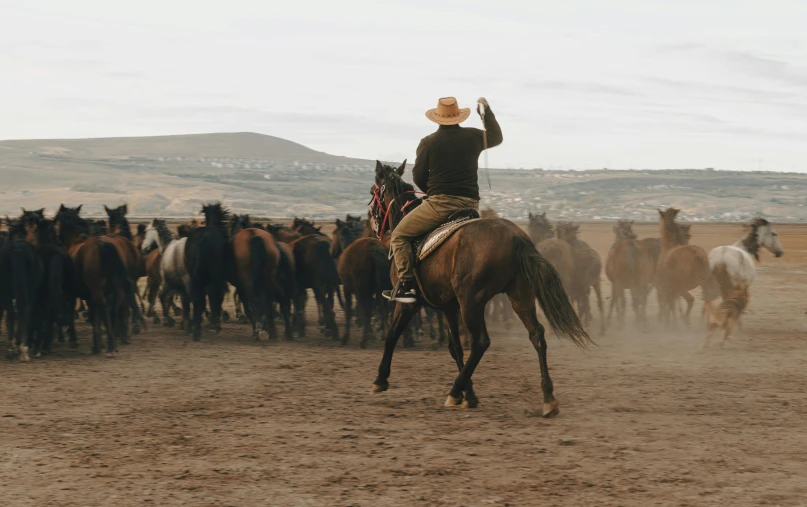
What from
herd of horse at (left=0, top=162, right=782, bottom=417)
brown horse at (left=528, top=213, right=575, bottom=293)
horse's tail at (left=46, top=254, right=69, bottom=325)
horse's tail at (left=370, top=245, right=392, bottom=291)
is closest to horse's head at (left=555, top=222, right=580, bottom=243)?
herd of horse at (left=0, top=162, right=782, bottom=417)

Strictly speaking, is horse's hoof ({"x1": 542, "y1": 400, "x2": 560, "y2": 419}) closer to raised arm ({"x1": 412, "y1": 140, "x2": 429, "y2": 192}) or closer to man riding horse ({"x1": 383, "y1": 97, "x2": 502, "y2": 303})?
man riding horse ({"x1": 383, "y1": 97, "x2": 502, "y2": 303})

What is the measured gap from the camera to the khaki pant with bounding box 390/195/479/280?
975 cm

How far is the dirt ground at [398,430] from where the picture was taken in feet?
21.2

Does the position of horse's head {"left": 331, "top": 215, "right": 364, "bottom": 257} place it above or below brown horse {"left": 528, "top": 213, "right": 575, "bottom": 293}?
above

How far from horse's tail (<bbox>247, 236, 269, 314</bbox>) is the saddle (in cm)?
627

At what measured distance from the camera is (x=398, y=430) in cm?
838

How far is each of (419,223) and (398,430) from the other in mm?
2368

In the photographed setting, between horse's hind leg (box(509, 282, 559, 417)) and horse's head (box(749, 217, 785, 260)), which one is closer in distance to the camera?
horse's hind leg (box(509, 282, 559, 417))

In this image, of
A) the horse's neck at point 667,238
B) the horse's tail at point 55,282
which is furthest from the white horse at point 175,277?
the horse's neck at point 667,238

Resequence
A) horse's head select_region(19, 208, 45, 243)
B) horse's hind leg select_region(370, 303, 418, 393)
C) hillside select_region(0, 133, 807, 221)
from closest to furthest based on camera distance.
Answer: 1. horse's hind leg select_region(370, 303, 418, 393)
2. horse's head select_region(19, 208, 45, 243)
3. hillside select_region(0, 133, 807, 221)

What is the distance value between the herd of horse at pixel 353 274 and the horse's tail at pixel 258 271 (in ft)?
0.06

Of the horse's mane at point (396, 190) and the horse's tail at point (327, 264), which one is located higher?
the horse's mane at point (396, 190)

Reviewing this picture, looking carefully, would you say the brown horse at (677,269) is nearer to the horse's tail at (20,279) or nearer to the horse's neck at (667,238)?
the horse's neck at (667,238)

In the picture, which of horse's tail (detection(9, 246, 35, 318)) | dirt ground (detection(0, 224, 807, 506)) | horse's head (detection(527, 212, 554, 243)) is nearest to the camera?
dirt ground (detection(0, 224, 807, 506))
